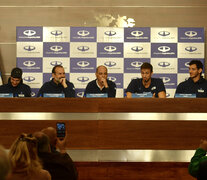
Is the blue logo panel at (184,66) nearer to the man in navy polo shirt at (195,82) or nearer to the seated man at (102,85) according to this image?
the man in navy polo shirt at (195,82)

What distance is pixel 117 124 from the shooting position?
405 cm

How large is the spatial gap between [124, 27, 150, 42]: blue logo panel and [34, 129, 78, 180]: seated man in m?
4.32

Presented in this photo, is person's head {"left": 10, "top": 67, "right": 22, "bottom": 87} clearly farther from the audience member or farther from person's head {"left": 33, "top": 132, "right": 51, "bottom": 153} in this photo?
the audience member

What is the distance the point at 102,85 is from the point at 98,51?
1.43 meters

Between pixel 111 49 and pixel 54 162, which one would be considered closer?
pixel 54 162

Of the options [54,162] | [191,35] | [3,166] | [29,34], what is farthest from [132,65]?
[3,166]

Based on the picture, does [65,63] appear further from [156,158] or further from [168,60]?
[156,158]

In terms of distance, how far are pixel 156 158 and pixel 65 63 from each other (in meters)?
3.36

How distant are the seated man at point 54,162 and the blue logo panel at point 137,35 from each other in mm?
4323

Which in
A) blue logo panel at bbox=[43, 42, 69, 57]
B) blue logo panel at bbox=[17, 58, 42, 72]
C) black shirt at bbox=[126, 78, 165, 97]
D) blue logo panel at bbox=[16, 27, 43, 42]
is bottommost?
black shirt at bbox=[126, 78, 165, 97]

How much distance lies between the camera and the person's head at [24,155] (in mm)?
2033

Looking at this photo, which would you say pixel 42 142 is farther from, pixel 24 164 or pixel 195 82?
pixel 195 82

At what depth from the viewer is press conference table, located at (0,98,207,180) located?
3949mm

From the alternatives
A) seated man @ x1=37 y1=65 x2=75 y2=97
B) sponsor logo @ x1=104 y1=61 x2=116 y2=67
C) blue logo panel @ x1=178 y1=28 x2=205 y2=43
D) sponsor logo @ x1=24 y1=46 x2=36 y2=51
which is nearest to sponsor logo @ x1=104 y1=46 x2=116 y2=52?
sponsor logo @ x1=104 y1=61 x2=116 y2=67
